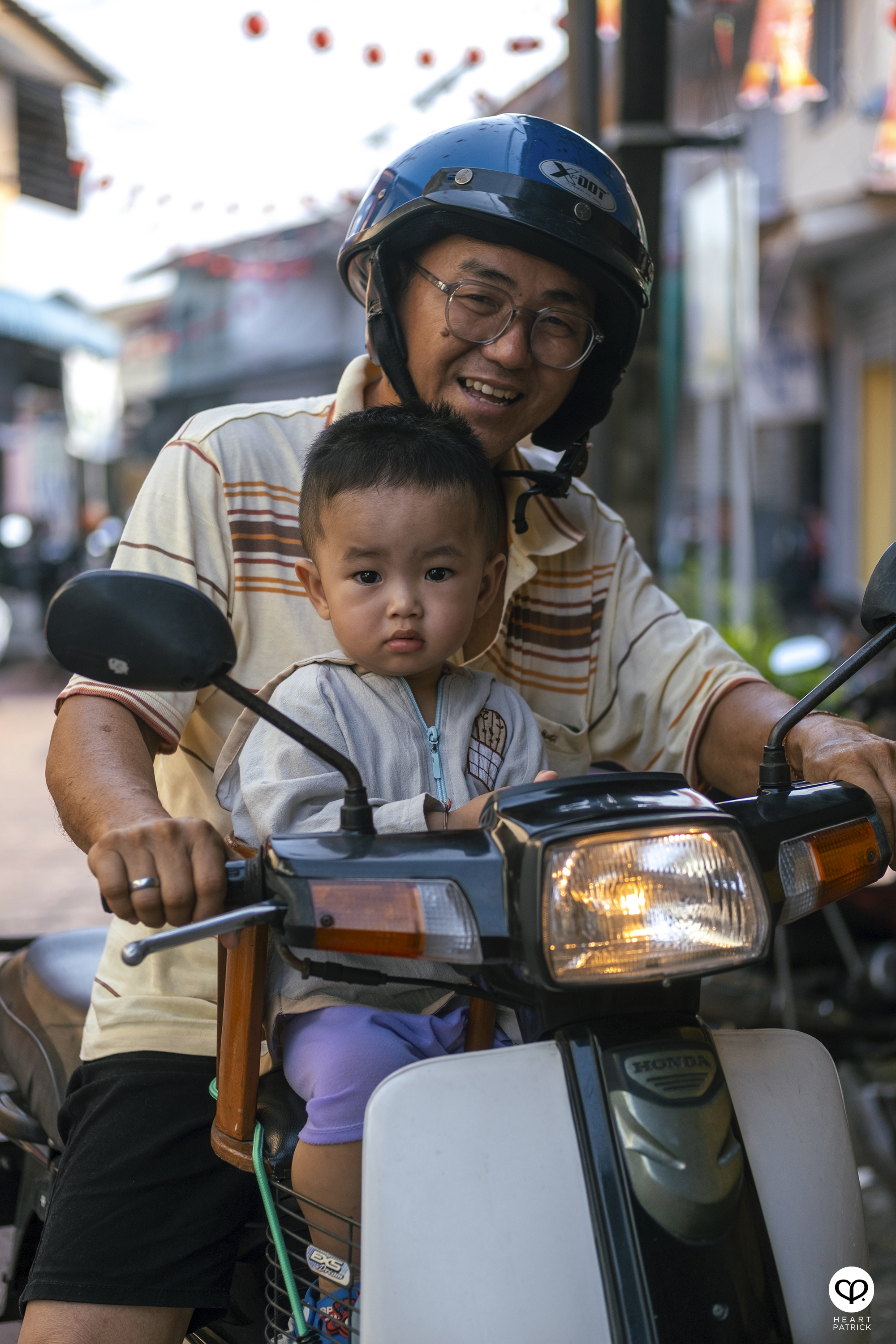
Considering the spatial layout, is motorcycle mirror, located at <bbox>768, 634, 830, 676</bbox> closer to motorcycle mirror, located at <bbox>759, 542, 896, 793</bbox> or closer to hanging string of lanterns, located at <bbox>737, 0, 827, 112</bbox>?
motorcycle mirror, located at <bbox>759, 542, 896, 793</bbox>

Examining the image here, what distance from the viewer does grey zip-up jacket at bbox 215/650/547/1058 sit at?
150cm

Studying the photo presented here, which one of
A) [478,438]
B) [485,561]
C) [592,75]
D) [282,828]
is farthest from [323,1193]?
[592,75]

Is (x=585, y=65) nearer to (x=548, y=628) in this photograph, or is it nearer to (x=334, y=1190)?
(x=548, y=628)

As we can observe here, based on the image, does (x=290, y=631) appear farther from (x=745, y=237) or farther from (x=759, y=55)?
(x=759, y=55)

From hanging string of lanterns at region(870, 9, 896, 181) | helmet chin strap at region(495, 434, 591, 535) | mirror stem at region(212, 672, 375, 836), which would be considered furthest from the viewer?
hanging string of lanterns at region(870, 9, 896, 181)

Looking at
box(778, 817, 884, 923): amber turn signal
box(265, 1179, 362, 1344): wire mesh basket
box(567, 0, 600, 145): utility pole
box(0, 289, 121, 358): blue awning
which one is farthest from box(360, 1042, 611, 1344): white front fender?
box(0, 289, 121, 358): blue awning

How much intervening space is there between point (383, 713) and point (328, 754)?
43 cm

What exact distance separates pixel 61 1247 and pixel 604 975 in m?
0.86

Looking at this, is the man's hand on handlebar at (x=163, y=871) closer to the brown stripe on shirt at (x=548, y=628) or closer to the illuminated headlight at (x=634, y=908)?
the illuminated headlight at (x=634, y=908)

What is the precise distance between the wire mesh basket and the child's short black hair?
0.81 metres

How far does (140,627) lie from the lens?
1212mm

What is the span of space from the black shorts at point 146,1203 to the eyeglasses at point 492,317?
44.8 inches

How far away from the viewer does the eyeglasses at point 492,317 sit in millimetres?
1918

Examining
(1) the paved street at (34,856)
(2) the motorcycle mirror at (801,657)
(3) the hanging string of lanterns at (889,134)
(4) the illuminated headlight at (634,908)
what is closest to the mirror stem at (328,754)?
(4) the illuminated headlight at (634,908)
